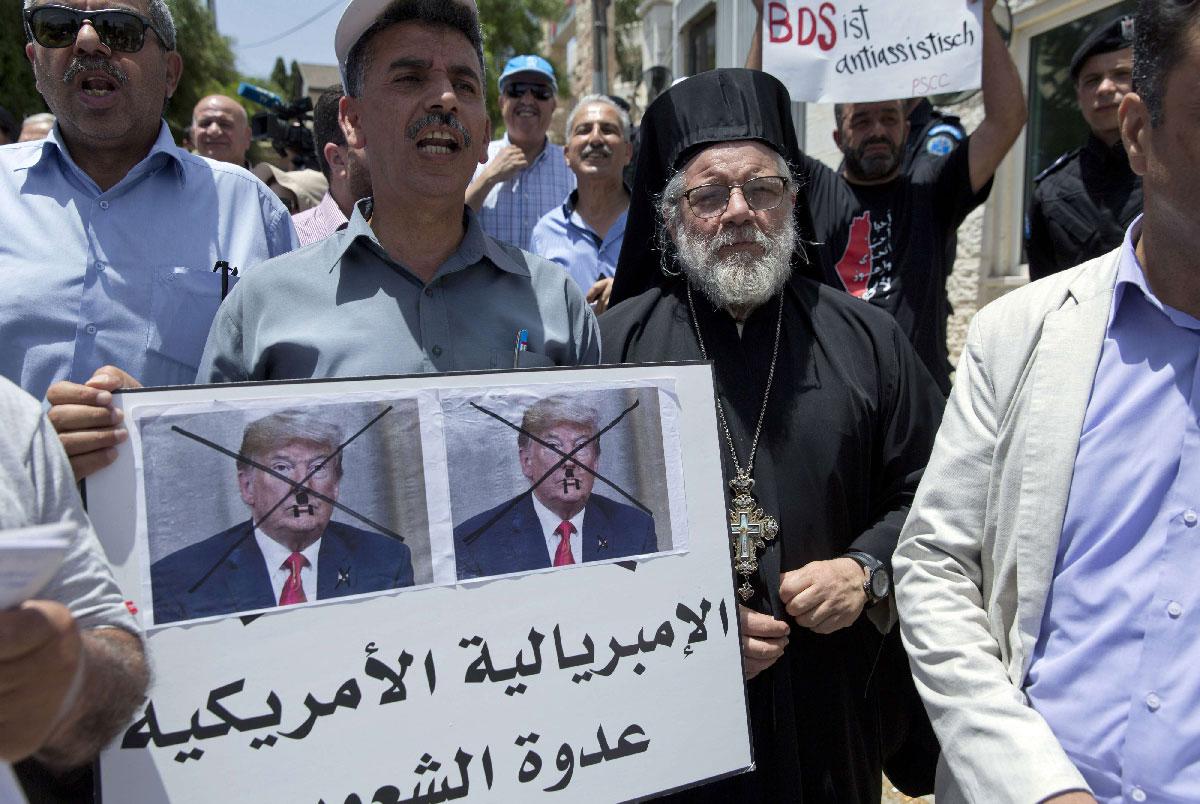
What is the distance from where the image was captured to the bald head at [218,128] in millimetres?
6070

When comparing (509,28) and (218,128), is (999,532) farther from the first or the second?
(509,28)

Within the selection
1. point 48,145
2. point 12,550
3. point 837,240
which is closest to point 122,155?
point 48,145

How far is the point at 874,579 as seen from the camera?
2064 mm

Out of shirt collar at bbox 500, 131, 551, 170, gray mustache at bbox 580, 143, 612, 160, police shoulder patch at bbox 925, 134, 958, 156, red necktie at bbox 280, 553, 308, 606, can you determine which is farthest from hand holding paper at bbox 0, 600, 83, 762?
police shoulder patch at bbox 925, 134, 958, 156

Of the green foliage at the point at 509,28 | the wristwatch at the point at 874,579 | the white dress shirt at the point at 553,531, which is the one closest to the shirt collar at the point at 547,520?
the white dress shirt at the point at 553,531

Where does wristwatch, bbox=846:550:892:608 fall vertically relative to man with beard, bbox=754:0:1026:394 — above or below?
below

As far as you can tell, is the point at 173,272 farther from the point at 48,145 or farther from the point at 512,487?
the point at 512,487

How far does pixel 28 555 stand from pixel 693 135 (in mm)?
1950

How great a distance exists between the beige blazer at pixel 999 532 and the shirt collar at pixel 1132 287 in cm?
2

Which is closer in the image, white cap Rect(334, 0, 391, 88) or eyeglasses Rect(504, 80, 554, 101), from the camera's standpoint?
white cap Rect(334, 0, 391, 88)

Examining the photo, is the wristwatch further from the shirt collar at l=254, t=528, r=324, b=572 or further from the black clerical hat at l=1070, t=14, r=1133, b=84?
the black clerical hat at l=1070, t=14, r=1133, b=84

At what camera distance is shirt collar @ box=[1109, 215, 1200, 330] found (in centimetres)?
159

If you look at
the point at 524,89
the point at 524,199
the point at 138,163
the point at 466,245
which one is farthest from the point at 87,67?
the point at 524,89

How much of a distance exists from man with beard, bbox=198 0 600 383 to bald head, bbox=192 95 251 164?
4576 mm
